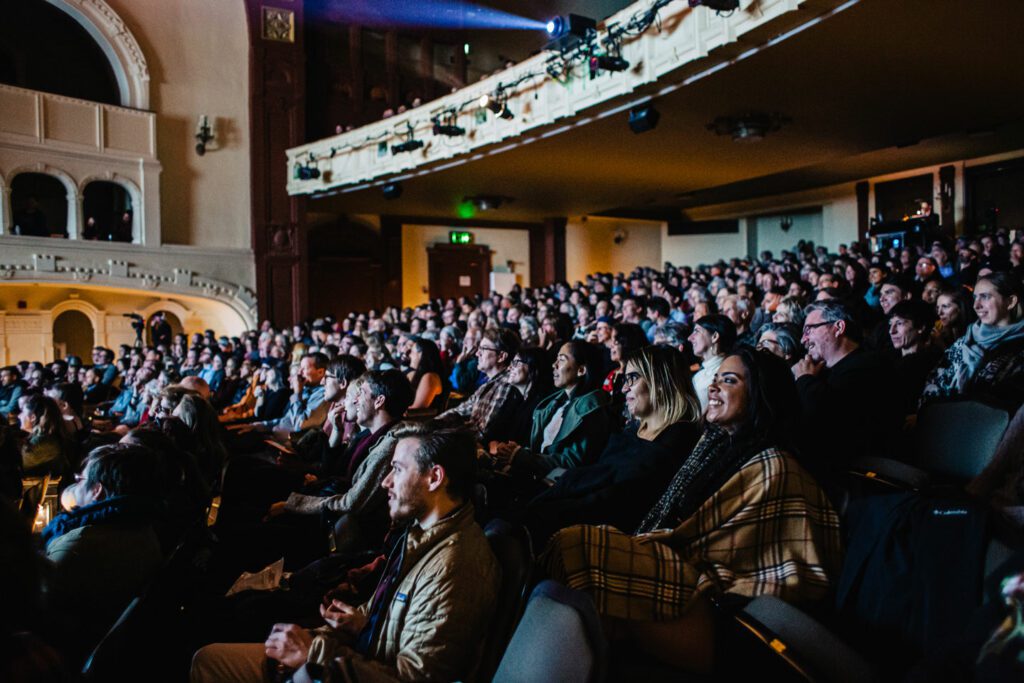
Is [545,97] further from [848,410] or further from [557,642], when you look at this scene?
[557,642]

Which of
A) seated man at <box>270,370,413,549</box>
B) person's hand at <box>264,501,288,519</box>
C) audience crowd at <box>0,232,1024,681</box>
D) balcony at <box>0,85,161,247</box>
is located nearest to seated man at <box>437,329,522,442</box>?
audience crowd at <box>0,232,1024,681</box>

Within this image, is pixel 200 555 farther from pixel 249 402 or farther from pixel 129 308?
pixel 129 308

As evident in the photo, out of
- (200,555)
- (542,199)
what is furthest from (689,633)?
(542,199)

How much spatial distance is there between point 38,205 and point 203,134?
2522 mm

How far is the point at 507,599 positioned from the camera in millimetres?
1232

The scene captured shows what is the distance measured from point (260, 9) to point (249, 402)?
26.0ft

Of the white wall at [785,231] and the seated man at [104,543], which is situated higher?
the white wall at [785,231]

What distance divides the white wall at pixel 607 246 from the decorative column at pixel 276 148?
5407 mm

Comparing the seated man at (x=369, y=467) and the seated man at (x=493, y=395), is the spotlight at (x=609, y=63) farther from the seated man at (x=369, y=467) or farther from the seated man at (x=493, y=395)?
A: the seated man at (x=369, y=467)

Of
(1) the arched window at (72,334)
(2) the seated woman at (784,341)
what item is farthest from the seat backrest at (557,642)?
(1) the arched window at (72,334)

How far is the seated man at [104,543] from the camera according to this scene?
1447 mm

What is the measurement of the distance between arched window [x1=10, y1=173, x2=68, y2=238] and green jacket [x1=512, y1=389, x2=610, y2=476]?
9587 millimetres

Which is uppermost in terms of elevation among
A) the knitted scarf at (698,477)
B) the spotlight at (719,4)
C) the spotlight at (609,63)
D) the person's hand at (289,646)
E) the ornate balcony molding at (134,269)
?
the spotlight at (609,63)

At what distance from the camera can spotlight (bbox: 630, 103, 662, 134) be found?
606 centimetres
